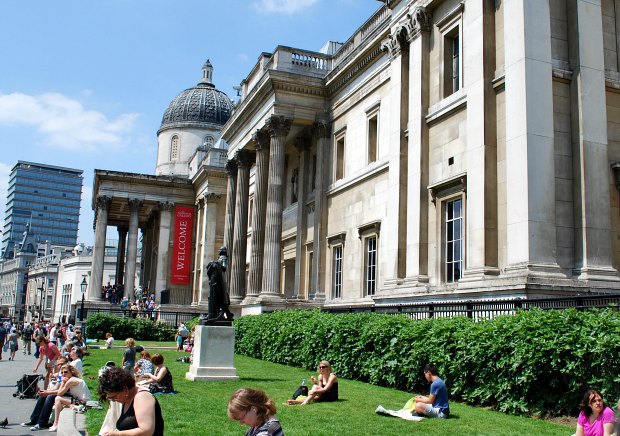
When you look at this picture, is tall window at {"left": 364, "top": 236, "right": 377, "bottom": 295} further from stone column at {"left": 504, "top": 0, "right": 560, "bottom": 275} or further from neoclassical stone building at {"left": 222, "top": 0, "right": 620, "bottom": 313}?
stone column at {"left": 504, "top": 0, "right": 560, "bottom": 275}

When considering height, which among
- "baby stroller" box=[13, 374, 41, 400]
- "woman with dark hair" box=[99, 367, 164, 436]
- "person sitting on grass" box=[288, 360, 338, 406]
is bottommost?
"baby stroller" box=[13, 374, 41, 400]

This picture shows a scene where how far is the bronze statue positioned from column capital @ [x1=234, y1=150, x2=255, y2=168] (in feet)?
69.0

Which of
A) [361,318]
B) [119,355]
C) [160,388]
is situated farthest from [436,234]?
[119,355]

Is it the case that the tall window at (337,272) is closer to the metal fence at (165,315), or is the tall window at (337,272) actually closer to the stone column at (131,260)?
the metal fence at (165,315)

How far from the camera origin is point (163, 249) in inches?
2146

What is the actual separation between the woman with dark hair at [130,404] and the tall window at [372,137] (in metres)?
22.7

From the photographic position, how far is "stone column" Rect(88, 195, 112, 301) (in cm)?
5116

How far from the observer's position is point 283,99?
31688 mm

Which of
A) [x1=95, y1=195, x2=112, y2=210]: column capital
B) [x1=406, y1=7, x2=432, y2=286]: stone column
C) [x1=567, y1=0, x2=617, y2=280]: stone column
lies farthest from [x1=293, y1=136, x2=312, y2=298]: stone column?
[x1=95, y1=195, x2=112, y2=210]: column capital

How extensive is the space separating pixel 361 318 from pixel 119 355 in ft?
38.5

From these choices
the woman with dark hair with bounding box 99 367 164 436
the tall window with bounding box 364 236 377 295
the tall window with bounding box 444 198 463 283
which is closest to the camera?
the woman with dark hair with bounding box 99 367 164 436

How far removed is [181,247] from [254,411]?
1962 inches

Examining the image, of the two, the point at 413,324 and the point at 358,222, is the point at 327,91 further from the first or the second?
the point at 413,324

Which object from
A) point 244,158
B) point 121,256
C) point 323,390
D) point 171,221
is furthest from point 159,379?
point 121,256
